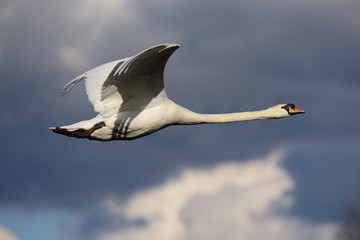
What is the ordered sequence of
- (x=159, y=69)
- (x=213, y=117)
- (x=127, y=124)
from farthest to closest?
1. (x=213, y=117)
2. (x=127, y=124)
3. (x=159, y=69)

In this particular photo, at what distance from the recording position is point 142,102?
20.4 metres

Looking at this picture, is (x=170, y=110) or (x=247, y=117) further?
(x=247, y=117)

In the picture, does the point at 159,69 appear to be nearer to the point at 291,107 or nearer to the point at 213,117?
the point at 213,117

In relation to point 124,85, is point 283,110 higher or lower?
lower

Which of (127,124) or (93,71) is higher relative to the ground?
(93,71)

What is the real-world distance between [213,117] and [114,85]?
353 centimetres

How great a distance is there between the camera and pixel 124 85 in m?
19.8

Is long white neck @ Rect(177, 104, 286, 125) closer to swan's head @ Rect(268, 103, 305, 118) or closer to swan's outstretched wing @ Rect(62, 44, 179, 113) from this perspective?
swan's head @ Rect(268, 103, 305, 118)

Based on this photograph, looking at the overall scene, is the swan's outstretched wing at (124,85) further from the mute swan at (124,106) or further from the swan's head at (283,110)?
the swan's head at (283,110)

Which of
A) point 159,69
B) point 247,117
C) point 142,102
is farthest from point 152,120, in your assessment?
point 247,117

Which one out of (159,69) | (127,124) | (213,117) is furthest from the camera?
(213,117)

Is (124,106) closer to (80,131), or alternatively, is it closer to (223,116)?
(80,131)

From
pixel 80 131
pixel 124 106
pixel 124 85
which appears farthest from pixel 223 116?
pixel 80 131

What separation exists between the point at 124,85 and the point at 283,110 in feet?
17.4
